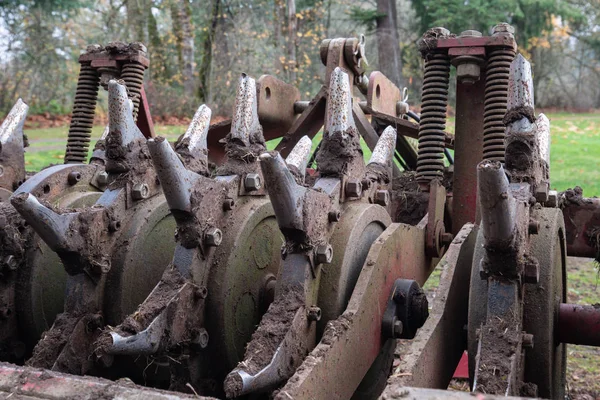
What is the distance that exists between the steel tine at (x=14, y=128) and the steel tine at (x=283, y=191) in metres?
1.95

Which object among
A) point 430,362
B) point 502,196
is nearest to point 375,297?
point 430,362

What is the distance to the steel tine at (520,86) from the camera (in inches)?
124

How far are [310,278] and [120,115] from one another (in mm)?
1145

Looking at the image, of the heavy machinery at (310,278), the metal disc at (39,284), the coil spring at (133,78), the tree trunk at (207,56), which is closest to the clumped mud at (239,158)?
the heavy machinery at (310,278)

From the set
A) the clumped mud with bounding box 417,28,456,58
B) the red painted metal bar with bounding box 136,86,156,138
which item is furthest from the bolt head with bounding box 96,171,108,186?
the clumped mud with bounding box 417,28,456,58

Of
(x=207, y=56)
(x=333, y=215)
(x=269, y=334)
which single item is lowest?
(x=269, y=334)

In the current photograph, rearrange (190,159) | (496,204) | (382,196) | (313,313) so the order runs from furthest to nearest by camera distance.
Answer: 1. (382,196)
2. (190,159)
3. (313,313)
4. (496,204)

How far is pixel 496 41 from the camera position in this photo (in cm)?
420

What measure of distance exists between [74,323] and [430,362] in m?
1.47

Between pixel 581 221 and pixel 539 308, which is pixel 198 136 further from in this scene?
pixel 581 221

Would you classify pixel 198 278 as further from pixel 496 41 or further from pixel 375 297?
pixel 496 41

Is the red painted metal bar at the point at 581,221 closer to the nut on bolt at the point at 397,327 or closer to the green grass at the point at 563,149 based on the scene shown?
the nut on bolt at the point at 397,327

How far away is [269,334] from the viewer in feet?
9.03

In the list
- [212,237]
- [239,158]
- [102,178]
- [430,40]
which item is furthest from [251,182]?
[430,40]
